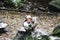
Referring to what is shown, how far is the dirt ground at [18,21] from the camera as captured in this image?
694 centimetres

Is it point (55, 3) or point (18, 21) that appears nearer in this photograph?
point (18, 21)

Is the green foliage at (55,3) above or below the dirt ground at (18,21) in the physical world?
above

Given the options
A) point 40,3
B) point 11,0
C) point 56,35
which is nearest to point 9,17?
point 11,0

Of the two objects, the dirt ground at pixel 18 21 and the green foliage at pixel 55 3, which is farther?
the green foliage at pixel 55 3

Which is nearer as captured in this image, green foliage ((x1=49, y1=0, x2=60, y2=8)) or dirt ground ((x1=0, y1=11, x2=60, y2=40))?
dirt ground ((x1=0, y1=11, x2=60, y2=40))

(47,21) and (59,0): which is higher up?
(59,0)

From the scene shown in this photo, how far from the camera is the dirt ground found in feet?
22.8

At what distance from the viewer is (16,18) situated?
7.66m

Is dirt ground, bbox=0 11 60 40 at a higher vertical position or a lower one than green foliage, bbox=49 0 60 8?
lower

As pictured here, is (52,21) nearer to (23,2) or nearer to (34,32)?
(23,2)

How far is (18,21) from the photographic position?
24.4 feet

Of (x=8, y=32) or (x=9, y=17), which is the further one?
(x=9, y=17)

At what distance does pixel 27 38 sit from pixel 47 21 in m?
2.73

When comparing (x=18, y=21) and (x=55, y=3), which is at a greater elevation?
(x=55, y=3)
